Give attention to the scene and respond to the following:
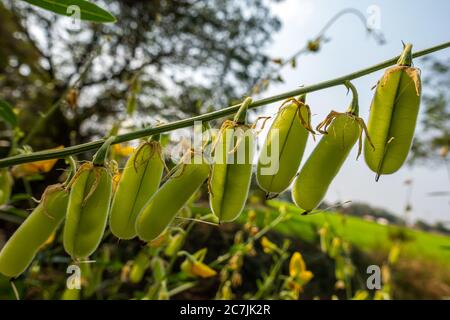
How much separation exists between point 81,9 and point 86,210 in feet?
0.98

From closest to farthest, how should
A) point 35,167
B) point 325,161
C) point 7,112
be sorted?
1. point 325,161
2. point 7,112
3. point 35,167

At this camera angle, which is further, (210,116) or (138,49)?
(138,49)


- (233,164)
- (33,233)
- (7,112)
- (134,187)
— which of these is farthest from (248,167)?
(7,112)

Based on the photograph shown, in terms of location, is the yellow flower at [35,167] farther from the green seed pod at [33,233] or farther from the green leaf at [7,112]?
the green seed pod at [33,233]

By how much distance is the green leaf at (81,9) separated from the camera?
58 cm

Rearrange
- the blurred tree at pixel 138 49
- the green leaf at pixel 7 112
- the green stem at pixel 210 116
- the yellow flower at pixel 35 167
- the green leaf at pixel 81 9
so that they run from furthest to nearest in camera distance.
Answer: the blurred tree at pixel 138 49
the yellow flower at pixel 35 167
the green leaf at pixel 7 112
the green leaf at pixel 81 9
the green stem at pixel 210 116

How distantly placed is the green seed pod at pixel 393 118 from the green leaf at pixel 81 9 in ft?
1.28

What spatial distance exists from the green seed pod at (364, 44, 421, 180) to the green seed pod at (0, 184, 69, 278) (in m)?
0.40

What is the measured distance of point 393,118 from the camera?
1.60 ft

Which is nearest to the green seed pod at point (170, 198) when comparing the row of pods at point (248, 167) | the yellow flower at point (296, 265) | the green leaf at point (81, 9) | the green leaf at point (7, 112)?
the row of pods at point (248, 167)

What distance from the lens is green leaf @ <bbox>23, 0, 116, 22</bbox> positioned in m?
0.58

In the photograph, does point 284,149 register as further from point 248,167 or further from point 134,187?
point 134,187
